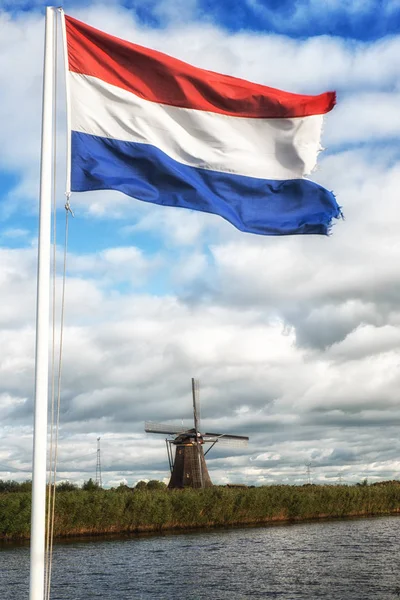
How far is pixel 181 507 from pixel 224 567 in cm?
2216

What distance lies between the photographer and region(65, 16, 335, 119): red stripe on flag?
805 centimetres

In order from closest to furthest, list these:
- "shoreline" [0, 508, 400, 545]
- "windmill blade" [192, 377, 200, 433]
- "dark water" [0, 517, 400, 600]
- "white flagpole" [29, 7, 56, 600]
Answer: "white flagpole" [29, 7, 56, 600]
"dark water" [0, 517, 400, 600]
"shoreline" [0, 508, 400, 545]
"windmill blade" [192, 377, 200, 433]

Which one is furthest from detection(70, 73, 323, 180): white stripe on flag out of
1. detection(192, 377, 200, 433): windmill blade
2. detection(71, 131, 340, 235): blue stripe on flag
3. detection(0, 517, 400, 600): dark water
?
detection(192, 377, 200, 433): windmill blade

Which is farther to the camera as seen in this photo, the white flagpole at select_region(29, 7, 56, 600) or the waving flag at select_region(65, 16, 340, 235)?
the waving flag at select_region(65, 16, 340, 235)

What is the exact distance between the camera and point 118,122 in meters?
8.34

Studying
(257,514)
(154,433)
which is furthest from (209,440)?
(257,514)

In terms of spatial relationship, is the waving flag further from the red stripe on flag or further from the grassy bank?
the grassy bank

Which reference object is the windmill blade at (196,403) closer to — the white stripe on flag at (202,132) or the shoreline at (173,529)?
the shoreline at (173,529)

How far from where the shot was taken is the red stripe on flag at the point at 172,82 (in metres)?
8.05

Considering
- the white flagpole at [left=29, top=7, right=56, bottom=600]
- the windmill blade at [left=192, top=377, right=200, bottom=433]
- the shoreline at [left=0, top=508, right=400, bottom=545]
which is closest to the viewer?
the white flagpole at [left=29, top=7, right=56, bottom=600]

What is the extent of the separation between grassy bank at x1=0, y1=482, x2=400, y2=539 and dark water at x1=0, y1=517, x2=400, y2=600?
370cm

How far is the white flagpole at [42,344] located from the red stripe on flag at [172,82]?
1.52 feet

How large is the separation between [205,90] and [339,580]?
24.6 m

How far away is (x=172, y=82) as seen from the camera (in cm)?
862
